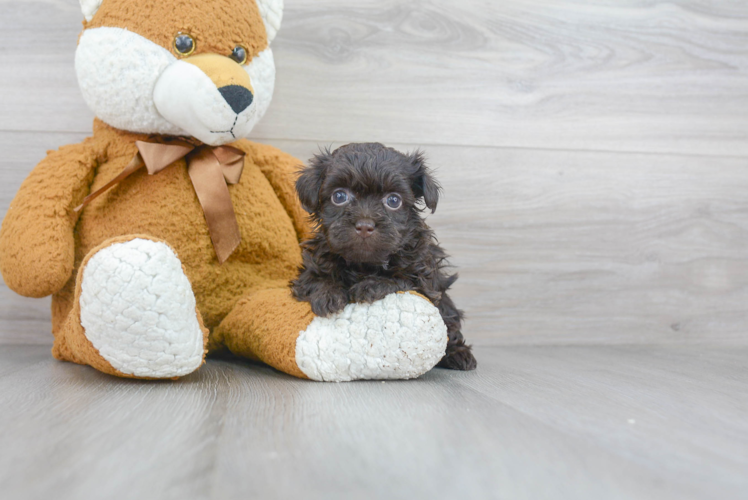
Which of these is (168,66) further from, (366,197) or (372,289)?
(372,289)

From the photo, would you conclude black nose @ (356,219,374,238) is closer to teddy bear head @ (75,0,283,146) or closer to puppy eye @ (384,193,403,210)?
Result: puppy eye @ (384,193,403,210)

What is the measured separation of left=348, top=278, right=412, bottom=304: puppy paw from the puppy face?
0.04 m

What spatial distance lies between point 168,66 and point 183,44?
5 cm

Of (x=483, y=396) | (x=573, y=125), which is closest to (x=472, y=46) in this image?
(x=573, y=125)

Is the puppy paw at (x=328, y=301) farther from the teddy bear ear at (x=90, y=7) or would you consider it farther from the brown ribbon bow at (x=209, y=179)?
the teddy bear ear at (x=90, y=7)

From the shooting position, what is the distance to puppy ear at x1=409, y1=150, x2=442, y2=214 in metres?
A: 1.04

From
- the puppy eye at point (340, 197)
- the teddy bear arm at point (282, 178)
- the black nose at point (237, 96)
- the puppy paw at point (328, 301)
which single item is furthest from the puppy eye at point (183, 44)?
the puppy paw at point (328, 301)

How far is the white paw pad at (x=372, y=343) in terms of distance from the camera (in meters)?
0.96

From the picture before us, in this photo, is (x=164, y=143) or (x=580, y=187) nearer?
(x=164, y=143)

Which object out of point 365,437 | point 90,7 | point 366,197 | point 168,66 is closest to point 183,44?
point 168,66

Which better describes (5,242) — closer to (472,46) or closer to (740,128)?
(472,46)

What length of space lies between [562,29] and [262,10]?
34.9 inches

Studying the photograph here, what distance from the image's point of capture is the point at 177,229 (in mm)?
1133

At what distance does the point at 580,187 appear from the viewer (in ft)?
5.42
